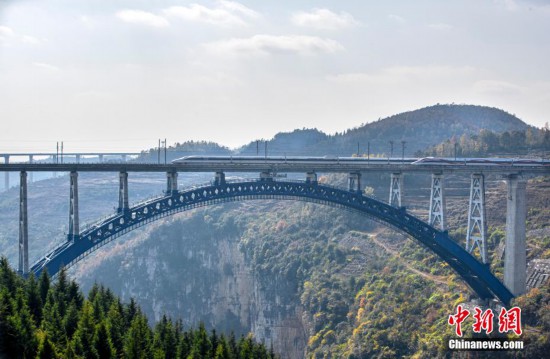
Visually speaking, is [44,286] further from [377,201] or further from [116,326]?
[377,201]

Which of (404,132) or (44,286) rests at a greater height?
(404,132)

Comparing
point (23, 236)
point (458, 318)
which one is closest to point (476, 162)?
point (458, 318)

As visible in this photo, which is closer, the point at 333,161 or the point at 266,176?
the point at 266,176

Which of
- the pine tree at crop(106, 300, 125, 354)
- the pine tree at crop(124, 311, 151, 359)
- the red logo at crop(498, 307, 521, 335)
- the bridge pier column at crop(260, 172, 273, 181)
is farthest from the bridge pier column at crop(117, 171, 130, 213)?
the red logo at crop(498, 307, 521, 335)

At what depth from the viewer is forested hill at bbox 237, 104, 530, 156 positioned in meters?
137

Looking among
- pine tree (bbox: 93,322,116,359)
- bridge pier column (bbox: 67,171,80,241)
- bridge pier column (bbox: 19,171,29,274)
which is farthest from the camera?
bridge pier column (bbox: 67,171,80,241)

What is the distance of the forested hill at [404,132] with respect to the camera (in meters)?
137

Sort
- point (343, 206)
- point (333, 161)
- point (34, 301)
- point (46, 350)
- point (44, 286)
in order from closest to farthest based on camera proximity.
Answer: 1. point (46, 350)
2. point (34, 301)
3. point (44, 286)
4. point (343, 206)
5. point (333, 161)

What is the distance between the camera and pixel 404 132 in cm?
14100

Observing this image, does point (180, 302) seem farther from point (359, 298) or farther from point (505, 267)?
point (505, 267)

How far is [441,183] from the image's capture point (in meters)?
68.9

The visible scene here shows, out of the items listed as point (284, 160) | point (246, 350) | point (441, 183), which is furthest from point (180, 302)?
point (246, 350)

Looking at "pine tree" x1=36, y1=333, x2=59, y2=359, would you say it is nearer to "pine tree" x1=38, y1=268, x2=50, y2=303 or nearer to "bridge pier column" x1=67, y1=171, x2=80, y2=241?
"pine tree" x1=38, y1=268, x2=50, y2=303

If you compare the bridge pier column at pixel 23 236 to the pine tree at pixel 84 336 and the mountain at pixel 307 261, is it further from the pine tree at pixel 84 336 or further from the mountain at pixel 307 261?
the mountain at pixel 307 261
